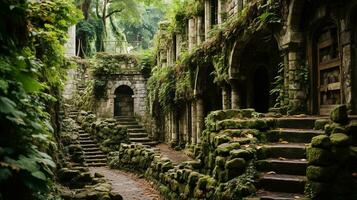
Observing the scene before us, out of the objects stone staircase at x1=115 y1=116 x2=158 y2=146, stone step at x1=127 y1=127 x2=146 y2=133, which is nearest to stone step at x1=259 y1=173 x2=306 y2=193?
stone staircase at x1=115 y1=116 x2=158 y2=146

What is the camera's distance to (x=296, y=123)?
27.5 ft

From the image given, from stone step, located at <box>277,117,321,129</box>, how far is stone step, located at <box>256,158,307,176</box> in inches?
63.8

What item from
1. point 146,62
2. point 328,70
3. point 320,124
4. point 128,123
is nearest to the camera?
point 320,124

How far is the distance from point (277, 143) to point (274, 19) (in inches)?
165

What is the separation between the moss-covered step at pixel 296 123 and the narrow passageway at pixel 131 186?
14.5 feet

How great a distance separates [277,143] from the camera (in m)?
7.72

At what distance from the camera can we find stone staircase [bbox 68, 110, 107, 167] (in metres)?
18.9

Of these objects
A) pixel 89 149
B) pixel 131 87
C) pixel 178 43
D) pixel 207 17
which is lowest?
pixel 89 149

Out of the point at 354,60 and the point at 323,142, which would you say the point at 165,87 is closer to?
the point at 354,60

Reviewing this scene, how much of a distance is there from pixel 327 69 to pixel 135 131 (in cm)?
1683

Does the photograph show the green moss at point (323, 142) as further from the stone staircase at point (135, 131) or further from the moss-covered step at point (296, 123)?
the stone staircase at point (135, 131)

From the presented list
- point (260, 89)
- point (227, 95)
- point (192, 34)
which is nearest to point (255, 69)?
point (260, 89)

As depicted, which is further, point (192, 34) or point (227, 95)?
point (192, 34)

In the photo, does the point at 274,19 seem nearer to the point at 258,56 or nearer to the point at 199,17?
the point at 258,56
